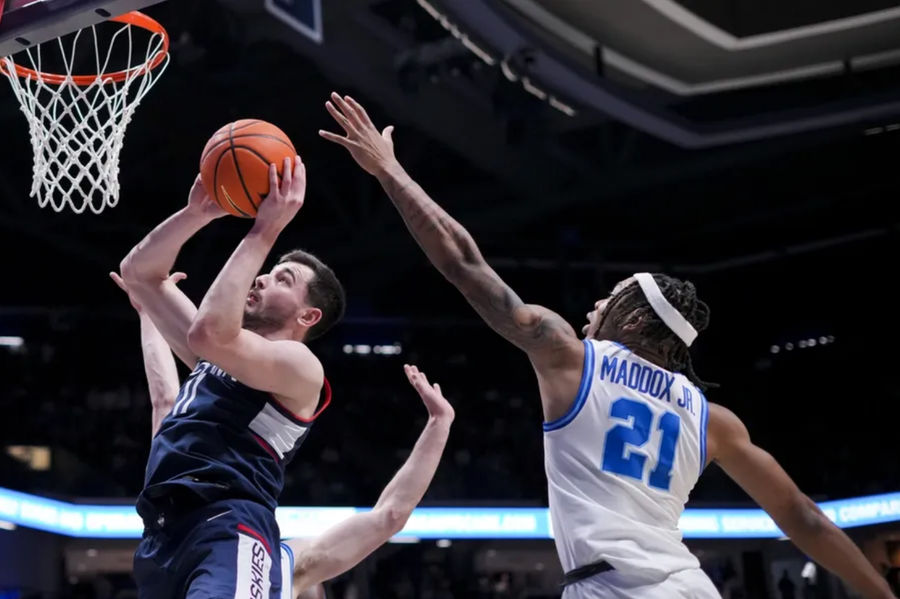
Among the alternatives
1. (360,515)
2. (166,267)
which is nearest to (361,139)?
(166,267)

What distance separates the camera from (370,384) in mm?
16766

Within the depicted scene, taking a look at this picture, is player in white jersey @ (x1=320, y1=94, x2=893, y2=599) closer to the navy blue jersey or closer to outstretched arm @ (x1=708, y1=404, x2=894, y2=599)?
outstretched arm @ (x1=708, y1=404, x2=894, y2=599)

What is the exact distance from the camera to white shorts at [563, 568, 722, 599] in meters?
2.65

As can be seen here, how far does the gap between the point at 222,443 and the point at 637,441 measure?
3.62 feet

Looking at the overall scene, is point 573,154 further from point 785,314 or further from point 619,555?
point 619,555

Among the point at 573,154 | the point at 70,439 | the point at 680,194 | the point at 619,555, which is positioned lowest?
the point at 619,555

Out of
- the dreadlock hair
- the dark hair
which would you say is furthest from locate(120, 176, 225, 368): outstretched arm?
the dreadlock hair

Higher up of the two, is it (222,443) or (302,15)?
(302,15)

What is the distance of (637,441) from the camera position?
283cm

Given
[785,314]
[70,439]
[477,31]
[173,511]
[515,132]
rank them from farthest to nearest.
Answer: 1. [785,314]
2. [70,439]
3. [515,132]
4. [477,31]
5. [173,511]

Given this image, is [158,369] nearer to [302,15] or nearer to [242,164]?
[242,164]

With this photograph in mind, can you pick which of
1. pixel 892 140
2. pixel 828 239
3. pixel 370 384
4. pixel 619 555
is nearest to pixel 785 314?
pixel 828 239

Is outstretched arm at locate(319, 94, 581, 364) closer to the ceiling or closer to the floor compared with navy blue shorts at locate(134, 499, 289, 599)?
closer to the ceiling

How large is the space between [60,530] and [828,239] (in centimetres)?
1205
